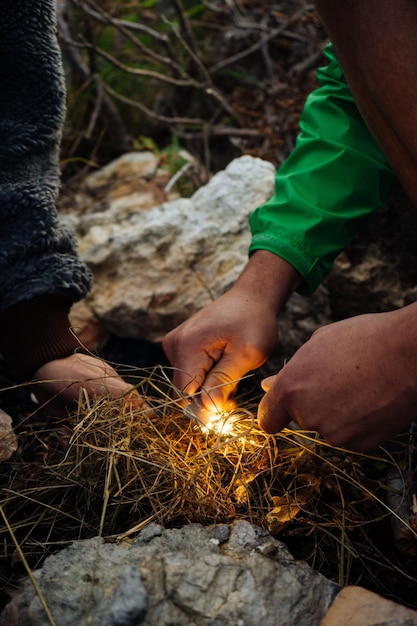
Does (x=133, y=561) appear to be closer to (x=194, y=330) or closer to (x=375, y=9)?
(x=194, y=330)

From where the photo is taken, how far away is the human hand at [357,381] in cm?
142

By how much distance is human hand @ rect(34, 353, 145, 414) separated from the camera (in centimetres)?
193

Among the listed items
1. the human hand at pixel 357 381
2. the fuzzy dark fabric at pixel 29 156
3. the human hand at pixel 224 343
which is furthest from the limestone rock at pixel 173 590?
the fuzzy dark fabric at pixel 29 156

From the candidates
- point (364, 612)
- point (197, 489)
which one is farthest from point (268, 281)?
point (364, 612)

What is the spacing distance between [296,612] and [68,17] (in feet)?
11.7

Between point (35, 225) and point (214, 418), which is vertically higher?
point (35, 225)

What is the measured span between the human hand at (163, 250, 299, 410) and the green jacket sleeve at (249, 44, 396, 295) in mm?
216

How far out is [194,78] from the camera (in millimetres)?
3953

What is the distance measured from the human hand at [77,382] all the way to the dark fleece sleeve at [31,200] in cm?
8

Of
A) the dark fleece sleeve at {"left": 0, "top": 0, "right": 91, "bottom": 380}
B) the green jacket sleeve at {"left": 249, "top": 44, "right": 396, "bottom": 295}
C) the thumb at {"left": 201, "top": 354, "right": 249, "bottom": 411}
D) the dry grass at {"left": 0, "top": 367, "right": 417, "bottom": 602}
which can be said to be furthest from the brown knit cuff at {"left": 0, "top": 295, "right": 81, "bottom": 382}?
the green jacket sleeve at {"left": 249, "top": 44, "right": 396, "bottom": 295}

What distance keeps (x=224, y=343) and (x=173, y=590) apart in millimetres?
890

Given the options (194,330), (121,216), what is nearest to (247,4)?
(121,216)

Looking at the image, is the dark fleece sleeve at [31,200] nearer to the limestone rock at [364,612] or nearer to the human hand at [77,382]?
the human hand at [77,382]

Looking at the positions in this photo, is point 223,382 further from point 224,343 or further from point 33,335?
point 33,335
